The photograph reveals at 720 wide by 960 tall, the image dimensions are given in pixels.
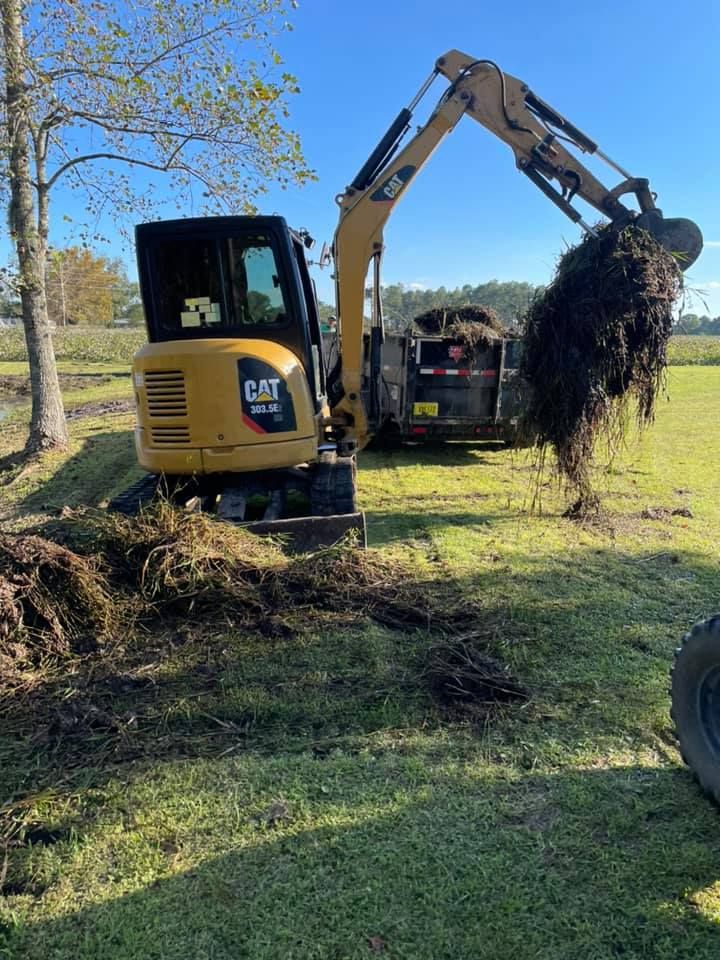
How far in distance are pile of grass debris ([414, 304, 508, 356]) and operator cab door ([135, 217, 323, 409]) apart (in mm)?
3721

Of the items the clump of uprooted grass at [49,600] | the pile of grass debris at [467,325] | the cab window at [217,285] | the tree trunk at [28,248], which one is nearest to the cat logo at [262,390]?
the cab window at [217,285]

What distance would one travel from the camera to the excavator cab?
5.12 metres

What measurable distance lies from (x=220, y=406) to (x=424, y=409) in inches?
168

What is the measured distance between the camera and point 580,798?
2590 mm

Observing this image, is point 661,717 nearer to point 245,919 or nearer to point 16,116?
point 245,919

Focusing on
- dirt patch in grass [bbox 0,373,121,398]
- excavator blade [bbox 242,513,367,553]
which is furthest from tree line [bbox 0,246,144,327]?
Result: excavator blade [bbox 242,513,367,553]

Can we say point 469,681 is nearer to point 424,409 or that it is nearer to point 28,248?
point 424,409

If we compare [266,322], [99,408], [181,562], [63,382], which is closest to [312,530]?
[181,562]

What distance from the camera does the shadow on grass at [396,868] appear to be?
6.57 ft

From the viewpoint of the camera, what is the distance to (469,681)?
11.2 feet

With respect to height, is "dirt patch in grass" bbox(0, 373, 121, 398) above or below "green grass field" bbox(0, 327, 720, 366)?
below

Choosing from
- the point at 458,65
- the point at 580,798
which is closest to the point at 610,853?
the point at 580,798

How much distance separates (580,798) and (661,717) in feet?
2.66

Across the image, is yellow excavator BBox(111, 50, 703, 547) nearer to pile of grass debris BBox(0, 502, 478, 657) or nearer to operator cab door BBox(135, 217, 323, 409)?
operator cab door BBox(135, 217, 323, 409)
